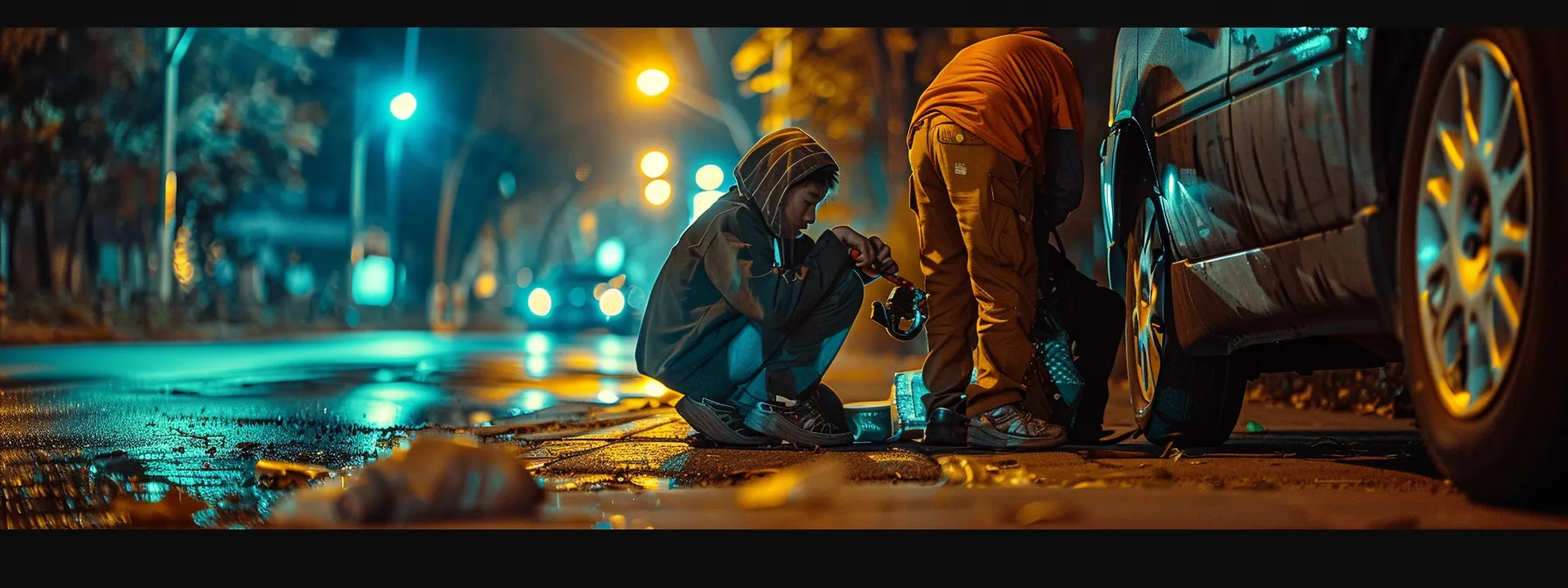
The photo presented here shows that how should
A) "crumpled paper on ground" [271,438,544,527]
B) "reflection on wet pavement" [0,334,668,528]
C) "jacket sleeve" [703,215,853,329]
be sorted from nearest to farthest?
"crumpled paper on ground" [271,438,544,527]
"reflection on wet pavement" [0,334,668,528]
"jacket sleeve" [703,215,853,329]

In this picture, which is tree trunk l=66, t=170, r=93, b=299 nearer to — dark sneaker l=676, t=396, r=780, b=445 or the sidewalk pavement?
the sidewalk pavement

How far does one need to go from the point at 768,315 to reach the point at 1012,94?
3.56 ft

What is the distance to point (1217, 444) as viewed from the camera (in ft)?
18.2

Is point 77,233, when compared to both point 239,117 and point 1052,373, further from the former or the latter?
point 1052,373

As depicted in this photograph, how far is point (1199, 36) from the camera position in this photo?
4727mm

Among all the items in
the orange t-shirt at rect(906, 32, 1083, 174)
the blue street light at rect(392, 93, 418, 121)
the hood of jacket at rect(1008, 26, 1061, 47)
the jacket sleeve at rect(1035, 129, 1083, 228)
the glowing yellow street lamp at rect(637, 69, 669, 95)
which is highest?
the blue street light at rect(392, 93, 418, 121)

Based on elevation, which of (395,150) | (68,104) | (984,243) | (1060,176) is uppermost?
(395,150)

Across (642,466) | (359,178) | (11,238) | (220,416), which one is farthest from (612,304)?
(642,466)

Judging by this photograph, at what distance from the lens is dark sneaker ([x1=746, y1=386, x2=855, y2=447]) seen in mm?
5309

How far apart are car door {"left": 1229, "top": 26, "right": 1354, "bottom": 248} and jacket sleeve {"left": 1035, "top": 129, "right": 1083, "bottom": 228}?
3.58 feet

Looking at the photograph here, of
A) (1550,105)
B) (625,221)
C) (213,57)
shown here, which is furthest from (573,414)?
(625,221)

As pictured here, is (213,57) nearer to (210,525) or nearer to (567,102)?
(567,102)

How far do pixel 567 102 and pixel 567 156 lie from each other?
437 cm

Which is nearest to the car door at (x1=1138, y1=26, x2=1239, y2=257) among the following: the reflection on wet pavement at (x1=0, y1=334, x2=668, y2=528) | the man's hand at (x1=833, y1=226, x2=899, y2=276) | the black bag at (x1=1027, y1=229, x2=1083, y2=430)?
the black bag at (x1=1027, y1=229, x2=1083, y2=430)
